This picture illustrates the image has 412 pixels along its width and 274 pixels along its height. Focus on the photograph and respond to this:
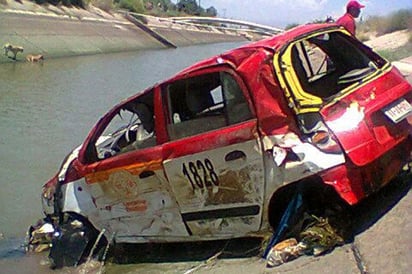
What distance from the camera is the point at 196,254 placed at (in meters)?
6.75

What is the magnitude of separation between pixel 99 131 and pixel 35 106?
1615cm

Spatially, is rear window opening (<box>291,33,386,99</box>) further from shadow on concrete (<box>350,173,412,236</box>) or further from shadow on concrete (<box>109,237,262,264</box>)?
shadow on concrete (<box>109,237,262,264</box>)

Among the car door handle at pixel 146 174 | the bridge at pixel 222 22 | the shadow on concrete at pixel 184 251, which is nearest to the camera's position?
the car door handle at pixel 146 174

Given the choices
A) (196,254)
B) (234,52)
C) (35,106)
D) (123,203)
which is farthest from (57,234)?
(35,106)

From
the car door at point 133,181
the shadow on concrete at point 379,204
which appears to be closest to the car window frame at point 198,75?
the car door at point 133,181

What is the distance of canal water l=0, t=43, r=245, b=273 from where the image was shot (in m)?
9.61

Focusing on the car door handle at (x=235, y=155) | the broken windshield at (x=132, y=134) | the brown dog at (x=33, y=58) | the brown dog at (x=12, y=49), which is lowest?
the car door handle at (x=235, y=155)

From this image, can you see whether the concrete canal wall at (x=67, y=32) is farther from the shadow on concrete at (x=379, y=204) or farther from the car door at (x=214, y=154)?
the shadow on concrete at (x=379, y=204)

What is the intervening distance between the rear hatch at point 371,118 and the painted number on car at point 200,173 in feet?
3.71

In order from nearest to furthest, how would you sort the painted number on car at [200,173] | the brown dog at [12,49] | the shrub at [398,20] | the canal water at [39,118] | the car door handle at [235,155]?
the car door handle at [235,155], the painted number on car at [200,173], the canal water at [39,118], the shrub at [398,20], the brown dog at [12,49]

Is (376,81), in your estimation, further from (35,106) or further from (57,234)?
(35,106)

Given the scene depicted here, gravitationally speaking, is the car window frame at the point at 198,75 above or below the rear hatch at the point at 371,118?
above

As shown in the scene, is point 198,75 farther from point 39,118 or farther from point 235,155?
point 39,118

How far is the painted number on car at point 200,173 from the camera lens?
5820mm
